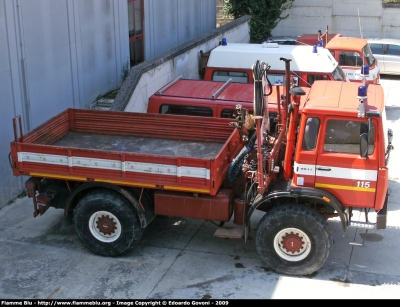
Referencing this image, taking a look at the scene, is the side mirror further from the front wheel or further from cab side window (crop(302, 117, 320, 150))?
the front wheel

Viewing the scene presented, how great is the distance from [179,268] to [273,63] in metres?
6.13

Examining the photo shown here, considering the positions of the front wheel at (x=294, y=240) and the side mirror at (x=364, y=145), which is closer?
the side mirror at (x=364, y=145)

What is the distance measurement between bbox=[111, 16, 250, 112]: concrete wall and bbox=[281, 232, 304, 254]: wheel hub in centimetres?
456

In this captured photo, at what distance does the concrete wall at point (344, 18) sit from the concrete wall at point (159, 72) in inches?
401

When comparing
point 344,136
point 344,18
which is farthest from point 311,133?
point 344,18

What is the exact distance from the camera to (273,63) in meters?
12.8

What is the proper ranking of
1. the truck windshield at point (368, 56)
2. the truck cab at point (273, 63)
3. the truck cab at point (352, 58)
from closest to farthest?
the truck cab at point (273, 63), the truck cab at point (352, 58), the truck windshield at point (368, 56)

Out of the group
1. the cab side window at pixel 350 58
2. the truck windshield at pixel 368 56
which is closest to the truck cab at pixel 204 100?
the cab side window at pixel 350 58

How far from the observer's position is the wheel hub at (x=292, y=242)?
7.84m

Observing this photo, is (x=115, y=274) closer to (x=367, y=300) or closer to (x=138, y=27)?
(x=367, y=300)

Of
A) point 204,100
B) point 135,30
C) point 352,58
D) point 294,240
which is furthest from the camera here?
point 135,30

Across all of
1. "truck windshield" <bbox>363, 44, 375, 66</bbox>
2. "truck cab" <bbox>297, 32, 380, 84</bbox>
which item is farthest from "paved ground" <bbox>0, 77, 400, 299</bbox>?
"truck windshield" <bbox>363, 44, 375, 66</bbox>

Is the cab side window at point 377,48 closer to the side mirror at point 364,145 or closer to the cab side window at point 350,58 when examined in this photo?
the cab side window at point 350,58

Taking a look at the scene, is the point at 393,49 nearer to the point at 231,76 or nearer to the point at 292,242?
the point at 231,76
